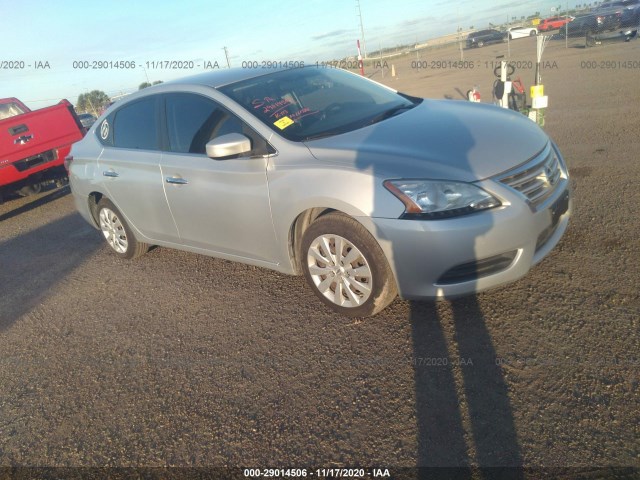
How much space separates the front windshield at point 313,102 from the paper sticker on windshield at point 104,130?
180 centimetres

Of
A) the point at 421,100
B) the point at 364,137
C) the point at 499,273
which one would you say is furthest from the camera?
the point at 421,100

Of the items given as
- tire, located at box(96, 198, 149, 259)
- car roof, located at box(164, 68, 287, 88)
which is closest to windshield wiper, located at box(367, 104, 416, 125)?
car roof, located at box(164, 68, 287, 88)

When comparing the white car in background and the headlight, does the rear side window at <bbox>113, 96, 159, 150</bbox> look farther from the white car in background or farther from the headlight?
the white car in background

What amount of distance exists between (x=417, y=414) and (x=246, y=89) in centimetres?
276

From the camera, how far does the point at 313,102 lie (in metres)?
3.97

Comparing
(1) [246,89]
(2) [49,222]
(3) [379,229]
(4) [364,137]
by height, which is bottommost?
(2) [49,222]

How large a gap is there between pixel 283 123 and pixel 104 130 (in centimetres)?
247

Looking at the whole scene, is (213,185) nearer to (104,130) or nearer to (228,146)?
(228,146)

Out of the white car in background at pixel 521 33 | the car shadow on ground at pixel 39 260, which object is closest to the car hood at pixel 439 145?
the car shadow on ground at pixel 39 260

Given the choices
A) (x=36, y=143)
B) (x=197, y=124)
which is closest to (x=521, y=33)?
(x=36, y=143)

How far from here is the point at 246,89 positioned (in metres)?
3.90

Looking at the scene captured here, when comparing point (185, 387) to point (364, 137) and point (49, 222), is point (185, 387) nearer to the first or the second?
point (364, 137)

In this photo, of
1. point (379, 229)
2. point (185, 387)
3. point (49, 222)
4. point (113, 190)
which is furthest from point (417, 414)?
point (49, 222)

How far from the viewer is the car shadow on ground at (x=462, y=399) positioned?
2.18 metres
